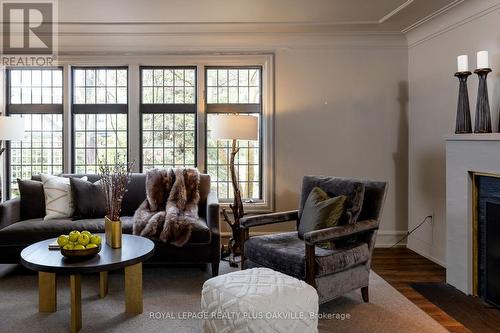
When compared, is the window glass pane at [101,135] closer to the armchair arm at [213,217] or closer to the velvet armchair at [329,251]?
the armchair arm at [213,217]

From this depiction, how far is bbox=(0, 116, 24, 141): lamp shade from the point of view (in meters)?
3.78

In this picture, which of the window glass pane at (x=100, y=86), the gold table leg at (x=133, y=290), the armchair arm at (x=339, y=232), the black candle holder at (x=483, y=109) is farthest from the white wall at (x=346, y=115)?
the gold table leg at (x=133, y=290)

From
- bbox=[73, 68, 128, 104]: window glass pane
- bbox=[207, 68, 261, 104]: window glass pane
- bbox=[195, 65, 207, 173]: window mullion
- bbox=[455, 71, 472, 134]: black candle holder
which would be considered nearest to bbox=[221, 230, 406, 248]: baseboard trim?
bbox=[195, 65, 207, 173]: window mullion

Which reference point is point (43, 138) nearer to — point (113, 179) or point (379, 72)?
point (113, 179)

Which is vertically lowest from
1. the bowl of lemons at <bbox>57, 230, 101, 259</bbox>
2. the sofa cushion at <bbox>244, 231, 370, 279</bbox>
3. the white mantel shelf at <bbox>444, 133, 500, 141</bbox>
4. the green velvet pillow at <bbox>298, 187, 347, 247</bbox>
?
the sofa cushion at <bbox>244, 231, 370, 279</bbox>

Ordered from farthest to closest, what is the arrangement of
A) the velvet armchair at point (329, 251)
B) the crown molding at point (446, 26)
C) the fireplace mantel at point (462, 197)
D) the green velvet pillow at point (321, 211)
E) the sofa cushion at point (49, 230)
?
the sofa cushion at point (49, 230), the crown molding at point (446, 26), the fireplace mantel at point (462, 197), the green velvet pillow at point (321, 211), the velvet armchair at point (329, 251)

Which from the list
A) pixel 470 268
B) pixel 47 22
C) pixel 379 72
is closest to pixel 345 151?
pixel 379 72

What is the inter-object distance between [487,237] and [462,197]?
0.36 m

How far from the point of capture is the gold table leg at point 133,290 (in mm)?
2617

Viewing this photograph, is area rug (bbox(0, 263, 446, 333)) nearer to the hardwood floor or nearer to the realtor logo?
the hardwood floor

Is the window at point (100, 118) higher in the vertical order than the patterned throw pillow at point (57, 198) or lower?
higher

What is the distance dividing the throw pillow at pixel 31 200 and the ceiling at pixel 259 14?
69.3 inches

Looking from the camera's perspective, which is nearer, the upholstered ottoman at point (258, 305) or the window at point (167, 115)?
the upholstered ottoman at point (258, 305)

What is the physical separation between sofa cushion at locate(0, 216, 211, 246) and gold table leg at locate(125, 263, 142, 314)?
0.71m
